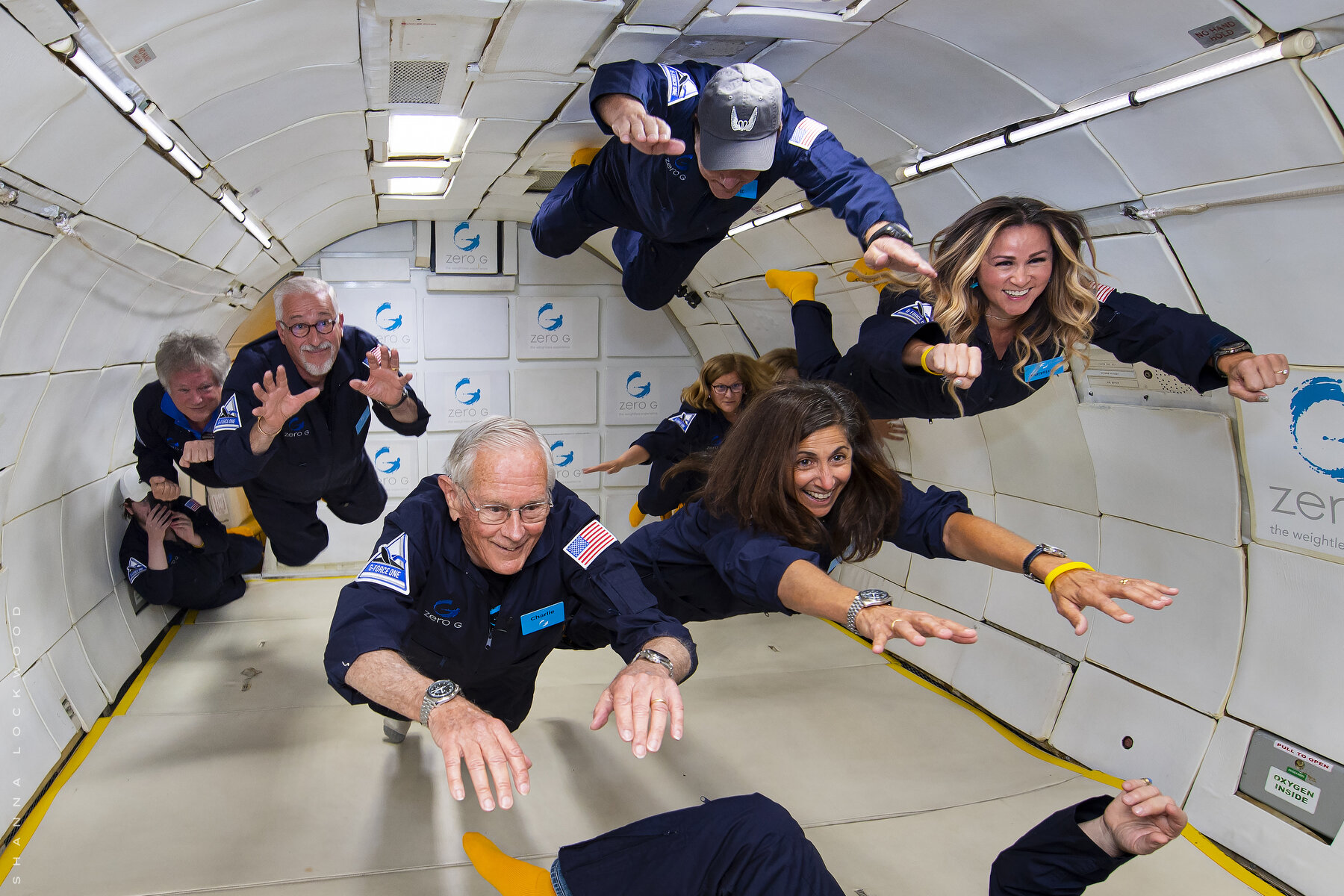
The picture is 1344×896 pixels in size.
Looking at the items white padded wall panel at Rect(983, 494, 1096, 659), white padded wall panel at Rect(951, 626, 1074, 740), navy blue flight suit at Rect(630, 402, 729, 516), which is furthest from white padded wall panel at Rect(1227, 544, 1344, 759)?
navy blue flight suit at Rect(630, 402, 729, 516)

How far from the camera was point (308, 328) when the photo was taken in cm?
411

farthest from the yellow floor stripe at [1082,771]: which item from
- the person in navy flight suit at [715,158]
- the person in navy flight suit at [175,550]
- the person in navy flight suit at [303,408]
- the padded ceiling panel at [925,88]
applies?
the person in navy flight suit at [175,550]

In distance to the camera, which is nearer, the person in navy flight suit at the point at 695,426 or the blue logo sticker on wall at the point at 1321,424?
the blue logo sticker on wall at the point at 1321,424

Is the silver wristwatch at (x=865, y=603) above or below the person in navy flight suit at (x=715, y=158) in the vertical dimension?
below

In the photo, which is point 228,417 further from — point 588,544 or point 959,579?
point 959,579

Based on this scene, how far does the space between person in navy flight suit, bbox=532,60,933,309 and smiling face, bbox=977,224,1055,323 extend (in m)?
0.61

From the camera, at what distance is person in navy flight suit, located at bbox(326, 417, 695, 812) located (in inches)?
85.2

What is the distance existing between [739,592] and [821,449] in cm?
62

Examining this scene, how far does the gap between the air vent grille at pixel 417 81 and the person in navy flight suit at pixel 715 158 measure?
0.75 metres

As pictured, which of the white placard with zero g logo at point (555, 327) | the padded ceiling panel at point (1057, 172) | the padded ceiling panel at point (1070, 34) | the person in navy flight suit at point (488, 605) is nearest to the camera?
the person in navy flight suit at point (488, 605)

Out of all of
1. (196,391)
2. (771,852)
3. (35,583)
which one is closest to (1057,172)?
(771,852)

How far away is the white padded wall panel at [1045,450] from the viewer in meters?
4.32

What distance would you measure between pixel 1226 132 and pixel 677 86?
69.7 inches

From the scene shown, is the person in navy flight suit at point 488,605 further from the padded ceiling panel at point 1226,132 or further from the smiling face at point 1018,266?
the padded ceiling panel at point 1226,132
